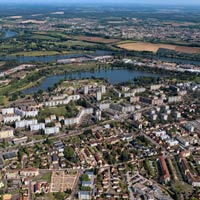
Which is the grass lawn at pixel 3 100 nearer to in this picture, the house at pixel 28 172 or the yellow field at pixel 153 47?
the house at pixel 28 172

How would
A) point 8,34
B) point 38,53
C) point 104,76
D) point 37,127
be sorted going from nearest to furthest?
1. point 37,127
2. point 104,76
3. point 38,53
4. point 8,34

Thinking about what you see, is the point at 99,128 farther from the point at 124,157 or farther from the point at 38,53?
the point at 38,53

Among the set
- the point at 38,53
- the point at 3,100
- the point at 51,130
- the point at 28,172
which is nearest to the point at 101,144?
the point at 51,130

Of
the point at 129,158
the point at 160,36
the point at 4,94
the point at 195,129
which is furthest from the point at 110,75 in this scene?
the point at 160,36

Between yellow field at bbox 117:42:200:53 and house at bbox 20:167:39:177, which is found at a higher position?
house at bbox 20:167:39:177

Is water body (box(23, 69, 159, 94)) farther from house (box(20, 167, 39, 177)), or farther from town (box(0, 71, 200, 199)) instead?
house (box(20, 167, 39, 177))

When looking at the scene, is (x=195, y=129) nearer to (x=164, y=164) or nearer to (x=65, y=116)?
(x=164, y=164)

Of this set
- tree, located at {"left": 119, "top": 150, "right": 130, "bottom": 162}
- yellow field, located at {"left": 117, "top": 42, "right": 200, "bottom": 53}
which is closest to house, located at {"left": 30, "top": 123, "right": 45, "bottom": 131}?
tree, located at {"left": 119, "top": 150, "right": 130, "bottom": 162}

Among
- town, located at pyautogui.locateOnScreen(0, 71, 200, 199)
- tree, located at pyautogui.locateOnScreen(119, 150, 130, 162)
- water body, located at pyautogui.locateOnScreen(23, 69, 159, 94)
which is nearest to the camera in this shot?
town, located at pyautogui.locateOnScreen(0, 71, 200, 199)

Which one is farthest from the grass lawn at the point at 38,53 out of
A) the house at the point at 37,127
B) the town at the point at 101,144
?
the house at the point at 37,127
